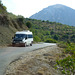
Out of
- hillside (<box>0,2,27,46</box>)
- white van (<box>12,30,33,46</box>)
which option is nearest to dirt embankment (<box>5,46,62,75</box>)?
white van (<box>12,30,33,46</box>)

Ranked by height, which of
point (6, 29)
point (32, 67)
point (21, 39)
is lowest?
point (32, 67)

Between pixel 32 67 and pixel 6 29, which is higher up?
pixel 6 29

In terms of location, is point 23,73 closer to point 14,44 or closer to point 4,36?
point 14,44

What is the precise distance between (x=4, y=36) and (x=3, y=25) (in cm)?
471

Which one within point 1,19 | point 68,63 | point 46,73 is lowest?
point 46,73

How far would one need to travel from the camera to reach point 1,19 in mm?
31281

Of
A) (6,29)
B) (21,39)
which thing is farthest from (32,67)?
(6,29)

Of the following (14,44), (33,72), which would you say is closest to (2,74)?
(33,72)

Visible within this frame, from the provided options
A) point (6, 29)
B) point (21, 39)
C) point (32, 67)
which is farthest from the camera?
point (6, 29)

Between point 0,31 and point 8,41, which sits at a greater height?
point 0,31

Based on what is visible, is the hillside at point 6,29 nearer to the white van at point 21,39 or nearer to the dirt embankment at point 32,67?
the white van at point 21,39

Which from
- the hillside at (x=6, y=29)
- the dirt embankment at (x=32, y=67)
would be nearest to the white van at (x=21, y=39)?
the hillside at (x=6, y=29)

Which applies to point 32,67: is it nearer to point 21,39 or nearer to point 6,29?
point 21,39

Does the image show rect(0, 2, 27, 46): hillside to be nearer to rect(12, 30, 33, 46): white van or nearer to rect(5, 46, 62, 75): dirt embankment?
rect(12, 30, 33, 46): white van
